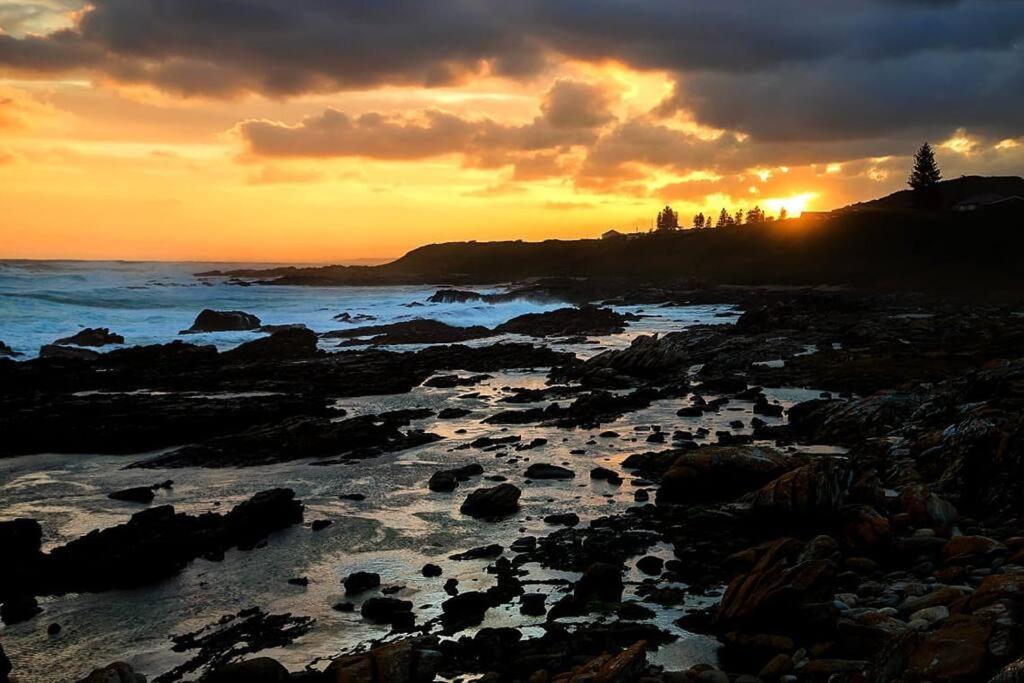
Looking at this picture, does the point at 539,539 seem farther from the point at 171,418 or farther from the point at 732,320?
the point at 732,320

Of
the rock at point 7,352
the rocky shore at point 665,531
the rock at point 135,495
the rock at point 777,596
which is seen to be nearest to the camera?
the rocky shore at point 665,531

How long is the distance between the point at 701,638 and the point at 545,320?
48.1m

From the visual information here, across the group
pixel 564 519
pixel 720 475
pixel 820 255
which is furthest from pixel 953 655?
pixel 820 255

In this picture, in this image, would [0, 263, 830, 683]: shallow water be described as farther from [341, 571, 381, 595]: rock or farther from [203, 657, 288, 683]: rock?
[203, 657, 288, 683]: rock

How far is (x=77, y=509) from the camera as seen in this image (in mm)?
14469

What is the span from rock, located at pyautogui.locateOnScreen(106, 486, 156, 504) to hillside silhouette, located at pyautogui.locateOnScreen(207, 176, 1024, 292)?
235ft

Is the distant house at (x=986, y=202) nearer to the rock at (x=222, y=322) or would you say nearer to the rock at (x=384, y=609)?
the rock at (x=222, y=322)

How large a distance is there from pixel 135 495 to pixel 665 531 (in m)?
11.1

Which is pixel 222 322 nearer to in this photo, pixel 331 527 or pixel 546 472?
pixel 546 472

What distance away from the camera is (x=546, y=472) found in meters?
15.3

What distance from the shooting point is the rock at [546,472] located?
15.3m

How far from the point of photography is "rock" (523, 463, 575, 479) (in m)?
15.3

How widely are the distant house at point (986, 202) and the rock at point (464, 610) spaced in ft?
333

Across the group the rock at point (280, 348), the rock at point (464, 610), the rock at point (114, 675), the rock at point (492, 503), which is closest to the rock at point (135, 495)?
the rock at point (492, 503)
